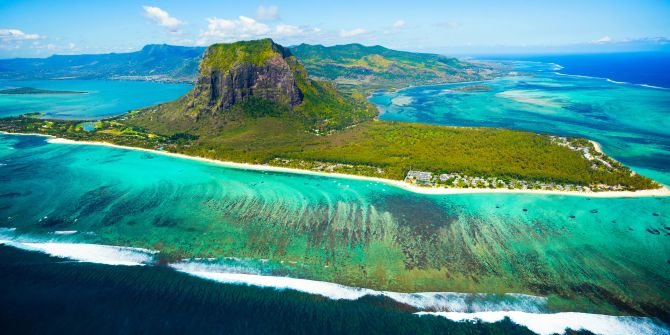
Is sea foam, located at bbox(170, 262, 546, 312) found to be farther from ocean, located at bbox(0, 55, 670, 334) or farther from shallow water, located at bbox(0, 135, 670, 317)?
shallow water, located at bbox(0, 135, 670, 317)

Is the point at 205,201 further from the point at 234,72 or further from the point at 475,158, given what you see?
the point at 234,72

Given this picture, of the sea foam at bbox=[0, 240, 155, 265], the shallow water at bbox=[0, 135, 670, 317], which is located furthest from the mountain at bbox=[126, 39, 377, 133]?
the sea foam at bbox=[0, 240, 155, 265]

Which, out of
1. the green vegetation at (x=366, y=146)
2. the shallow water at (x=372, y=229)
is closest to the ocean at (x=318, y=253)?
the shallow water at (x=372, y=229)

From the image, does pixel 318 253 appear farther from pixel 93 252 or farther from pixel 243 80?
pixel 243 80

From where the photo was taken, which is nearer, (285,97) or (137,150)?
(137,150)

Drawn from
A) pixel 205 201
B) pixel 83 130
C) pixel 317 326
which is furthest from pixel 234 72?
pixel 317 326

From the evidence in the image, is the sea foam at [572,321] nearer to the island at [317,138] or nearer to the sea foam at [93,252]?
the island at [317,138]
